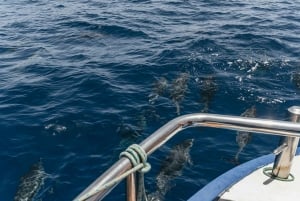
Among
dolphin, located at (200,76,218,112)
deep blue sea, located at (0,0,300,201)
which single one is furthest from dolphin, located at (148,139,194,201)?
dolphin, located at (200,76,218,112)

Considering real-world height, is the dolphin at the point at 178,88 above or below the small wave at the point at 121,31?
below

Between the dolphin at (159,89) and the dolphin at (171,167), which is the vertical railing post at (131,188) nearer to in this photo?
the dolphin at (171,167)

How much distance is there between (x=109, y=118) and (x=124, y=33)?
23.6ft

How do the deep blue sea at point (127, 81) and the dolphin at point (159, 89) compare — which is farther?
the dolphin at point (159, 89)

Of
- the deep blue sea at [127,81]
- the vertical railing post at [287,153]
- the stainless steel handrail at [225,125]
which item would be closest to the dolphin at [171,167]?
the deep blue sea at [127,81]

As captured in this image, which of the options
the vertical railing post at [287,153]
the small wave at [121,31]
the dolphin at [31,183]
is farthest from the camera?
the small wave at [121,31]

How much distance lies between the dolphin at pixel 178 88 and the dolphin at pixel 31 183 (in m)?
3.80

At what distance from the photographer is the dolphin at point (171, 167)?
7759 millimetres

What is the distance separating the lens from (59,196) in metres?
7.83

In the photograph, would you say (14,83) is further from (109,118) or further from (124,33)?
(124,33)

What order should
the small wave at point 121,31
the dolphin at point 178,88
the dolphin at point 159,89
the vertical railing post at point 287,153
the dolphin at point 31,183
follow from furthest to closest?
1. the small wave at point 121,31
2. the dolphin at point 159,89
3. the dolphin at point 178,88
4. the dolphin at point 31,183
5. the vertical railing post at point 287,153

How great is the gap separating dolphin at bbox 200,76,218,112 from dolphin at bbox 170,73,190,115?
525 mm

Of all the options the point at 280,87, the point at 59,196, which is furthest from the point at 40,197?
the point at 280,87

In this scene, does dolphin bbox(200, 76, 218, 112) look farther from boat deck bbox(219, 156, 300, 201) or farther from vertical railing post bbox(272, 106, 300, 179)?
vertical railing post bbox(272, 106, 300, 179)
